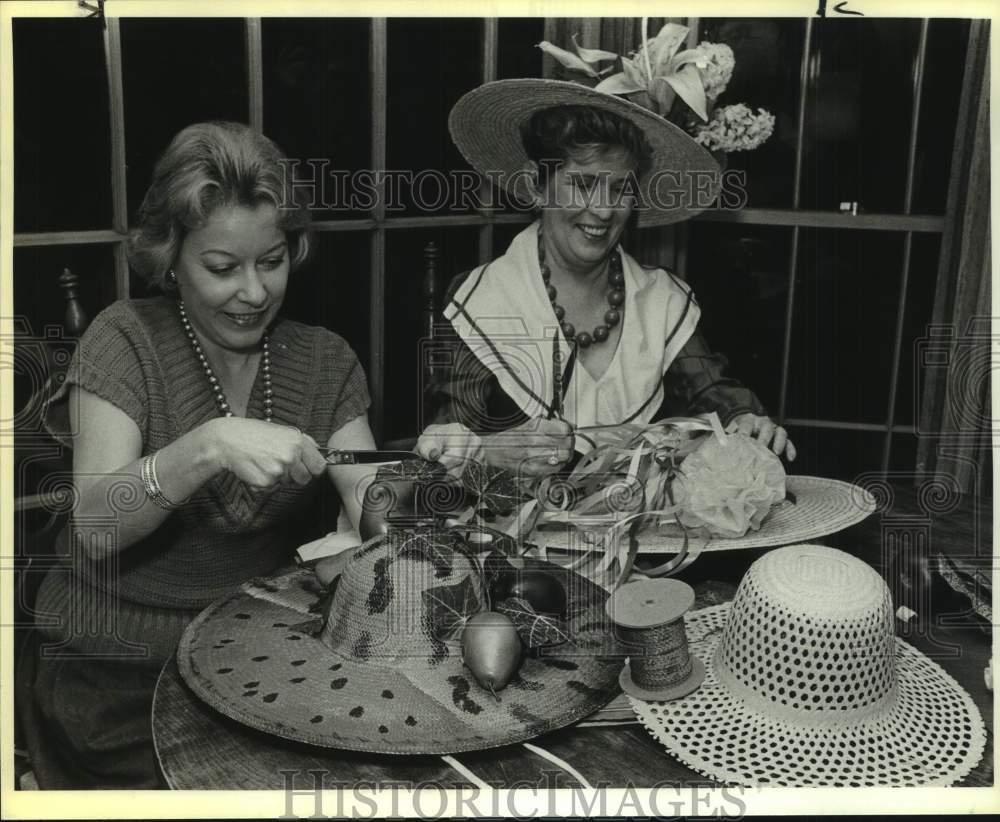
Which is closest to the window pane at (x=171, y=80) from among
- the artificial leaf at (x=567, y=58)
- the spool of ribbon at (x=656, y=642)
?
the artificial leaf at (x=567, y=58)

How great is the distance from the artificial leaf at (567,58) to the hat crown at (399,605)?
0.74 meters

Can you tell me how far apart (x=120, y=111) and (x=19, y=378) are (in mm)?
376

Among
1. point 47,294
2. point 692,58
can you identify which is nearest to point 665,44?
point 692,58

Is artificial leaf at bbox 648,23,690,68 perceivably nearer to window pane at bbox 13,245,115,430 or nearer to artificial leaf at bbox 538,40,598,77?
artificial leaf at bbox 538,40,598,77

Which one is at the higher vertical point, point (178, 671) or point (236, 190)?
point (236, 190)

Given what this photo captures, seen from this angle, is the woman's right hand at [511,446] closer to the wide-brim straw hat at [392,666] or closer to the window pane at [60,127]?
the wide-brim straw hat at [392,666]

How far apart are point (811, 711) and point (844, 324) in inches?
26.9

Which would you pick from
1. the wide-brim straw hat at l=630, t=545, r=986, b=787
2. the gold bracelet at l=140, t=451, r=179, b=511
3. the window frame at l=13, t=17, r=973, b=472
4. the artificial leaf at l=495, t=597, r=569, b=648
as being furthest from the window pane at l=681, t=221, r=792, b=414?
the gold bracelet at l=140, t=451, r=179, b=511

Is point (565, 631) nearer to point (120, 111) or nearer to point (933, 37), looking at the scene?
point (120, 111)

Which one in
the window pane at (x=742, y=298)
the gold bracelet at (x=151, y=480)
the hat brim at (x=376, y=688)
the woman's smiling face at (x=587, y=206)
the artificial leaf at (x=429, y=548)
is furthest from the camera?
the window pane at (x=742, y=298)

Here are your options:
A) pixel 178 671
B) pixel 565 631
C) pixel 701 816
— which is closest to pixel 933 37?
pixel 565 631

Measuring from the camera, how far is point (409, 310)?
1.43 metres

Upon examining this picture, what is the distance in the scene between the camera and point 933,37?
1.40 m

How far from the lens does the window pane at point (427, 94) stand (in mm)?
1328
